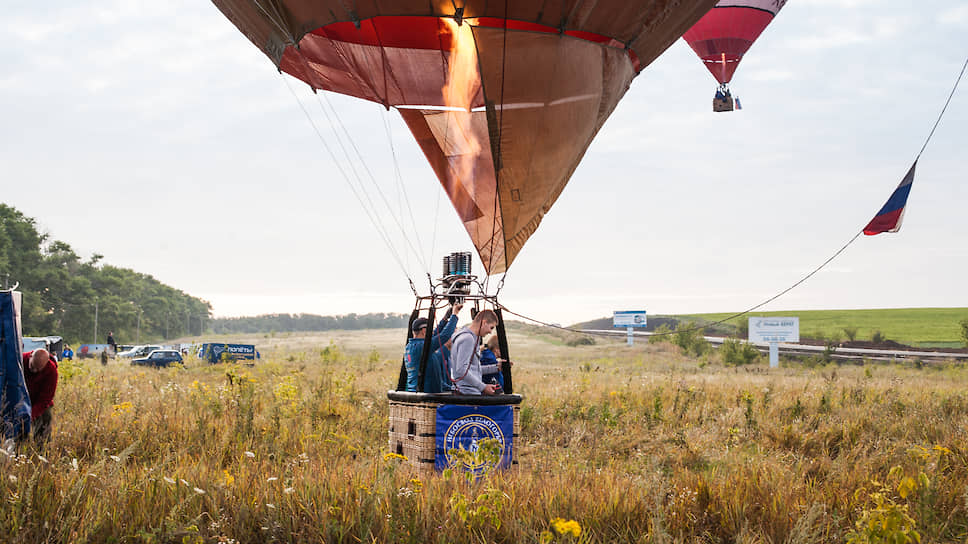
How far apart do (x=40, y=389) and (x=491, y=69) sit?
621 cm

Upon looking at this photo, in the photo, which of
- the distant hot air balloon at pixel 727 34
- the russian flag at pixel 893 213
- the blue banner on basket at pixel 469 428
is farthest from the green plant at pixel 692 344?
the blue banner on basket at pixel 469 428

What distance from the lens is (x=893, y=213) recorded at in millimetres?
12008

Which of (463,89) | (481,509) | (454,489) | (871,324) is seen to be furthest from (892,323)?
(481,509)

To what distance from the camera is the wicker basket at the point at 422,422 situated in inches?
274

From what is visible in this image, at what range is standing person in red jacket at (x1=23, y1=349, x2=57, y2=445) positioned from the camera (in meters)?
7.77

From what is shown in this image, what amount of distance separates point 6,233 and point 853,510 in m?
87.7

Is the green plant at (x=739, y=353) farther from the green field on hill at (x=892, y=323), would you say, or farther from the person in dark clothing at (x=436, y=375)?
the person in dark clothing at (x=436, y=375)

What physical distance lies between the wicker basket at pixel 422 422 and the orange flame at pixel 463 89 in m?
3.90

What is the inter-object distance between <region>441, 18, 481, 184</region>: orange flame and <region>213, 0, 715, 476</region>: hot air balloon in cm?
3

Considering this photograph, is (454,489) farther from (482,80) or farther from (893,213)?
(893,213)

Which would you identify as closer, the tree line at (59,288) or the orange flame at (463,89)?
the orange flame at (463,89)

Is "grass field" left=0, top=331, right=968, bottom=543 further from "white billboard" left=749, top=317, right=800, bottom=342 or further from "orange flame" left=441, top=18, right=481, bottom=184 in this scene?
"white billboard" left=749, top=317, right=800, bottom=342

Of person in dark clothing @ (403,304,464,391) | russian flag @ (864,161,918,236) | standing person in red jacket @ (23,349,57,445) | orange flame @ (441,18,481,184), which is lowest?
standing person in red jacket @ (23,349,57,445)

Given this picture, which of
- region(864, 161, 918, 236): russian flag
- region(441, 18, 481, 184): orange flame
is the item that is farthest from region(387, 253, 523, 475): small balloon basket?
region(864, 161, 918, 236): russian flag
